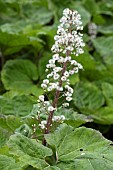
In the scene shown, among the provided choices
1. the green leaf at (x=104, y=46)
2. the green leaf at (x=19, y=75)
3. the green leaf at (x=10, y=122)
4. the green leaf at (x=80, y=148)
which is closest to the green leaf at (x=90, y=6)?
the green leaf at (x=104, y=46)

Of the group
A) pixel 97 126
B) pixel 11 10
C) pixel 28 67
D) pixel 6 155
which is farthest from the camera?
pixel 11 10

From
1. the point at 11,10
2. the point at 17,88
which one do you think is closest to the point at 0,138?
the point at 17,88

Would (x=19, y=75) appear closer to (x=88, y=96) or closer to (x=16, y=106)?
(x=88, y=96)

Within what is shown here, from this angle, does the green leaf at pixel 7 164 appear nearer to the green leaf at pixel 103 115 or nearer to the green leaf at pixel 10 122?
the green leaf at pixel 10 122

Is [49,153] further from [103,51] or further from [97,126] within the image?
[103,51]

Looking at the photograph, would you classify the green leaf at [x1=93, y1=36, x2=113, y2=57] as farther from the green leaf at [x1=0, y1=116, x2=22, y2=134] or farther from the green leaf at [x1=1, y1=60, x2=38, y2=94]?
the green leaf at [x1=0, y1=116, x2=22, y2=134]

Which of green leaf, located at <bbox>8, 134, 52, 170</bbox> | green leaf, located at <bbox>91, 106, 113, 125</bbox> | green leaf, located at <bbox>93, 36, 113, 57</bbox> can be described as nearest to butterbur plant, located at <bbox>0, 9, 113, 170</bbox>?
green leaf, located at <bbox>8, 134, 52, 170</bbox>

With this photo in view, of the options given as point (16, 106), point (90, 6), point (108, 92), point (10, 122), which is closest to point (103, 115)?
point (108, 92)
